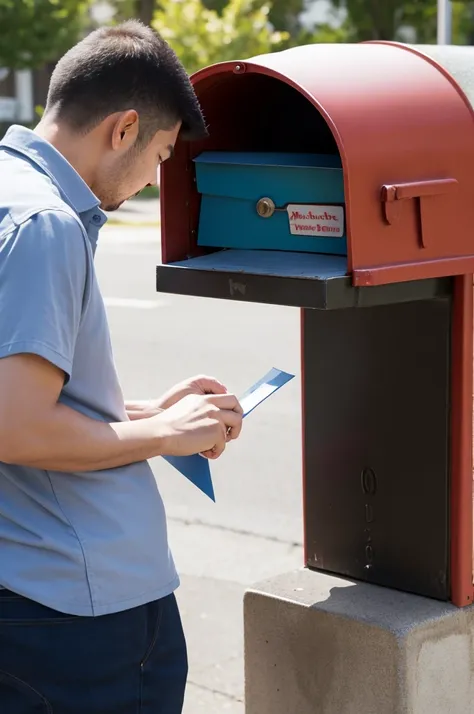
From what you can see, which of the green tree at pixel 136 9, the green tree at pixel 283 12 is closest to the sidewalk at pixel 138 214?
the green tree at pixel 136 9

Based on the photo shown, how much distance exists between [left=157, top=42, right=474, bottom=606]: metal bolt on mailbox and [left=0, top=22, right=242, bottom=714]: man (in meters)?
0.40

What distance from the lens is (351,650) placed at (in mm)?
2617

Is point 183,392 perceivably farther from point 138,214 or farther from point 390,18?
point 390,18

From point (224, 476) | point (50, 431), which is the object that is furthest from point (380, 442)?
point (224, 476)

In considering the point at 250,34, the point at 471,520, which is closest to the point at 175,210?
the point at 471,520

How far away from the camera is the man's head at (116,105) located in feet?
6.36

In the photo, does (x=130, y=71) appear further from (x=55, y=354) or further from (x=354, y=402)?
(x=354, y=402)

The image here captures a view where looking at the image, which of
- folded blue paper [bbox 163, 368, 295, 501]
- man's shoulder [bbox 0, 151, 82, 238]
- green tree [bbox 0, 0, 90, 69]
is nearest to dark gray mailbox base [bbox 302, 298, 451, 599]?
folded blue paper [bbox 163, 368, 295, 501]

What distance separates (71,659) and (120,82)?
92 centimetres

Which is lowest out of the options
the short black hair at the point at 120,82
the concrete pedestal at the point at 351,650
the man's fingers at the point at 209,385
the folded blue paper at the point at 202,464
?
the concrete pedestal at the point at 351,650

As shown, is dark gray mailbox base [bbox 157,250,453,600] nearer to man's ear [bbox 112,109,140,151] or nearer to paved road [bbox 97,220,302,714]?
man's ear [bbox 112,109,140,151]

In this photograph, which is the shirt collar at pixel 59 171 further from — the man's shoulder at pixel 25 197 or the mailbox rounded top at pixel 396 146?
the mailbox rounded top at pixel 396 146

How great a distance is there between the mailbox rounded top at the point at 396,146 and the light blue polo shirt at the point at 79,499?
53 centimetres

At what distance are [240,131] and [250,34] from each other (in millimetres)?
23442
